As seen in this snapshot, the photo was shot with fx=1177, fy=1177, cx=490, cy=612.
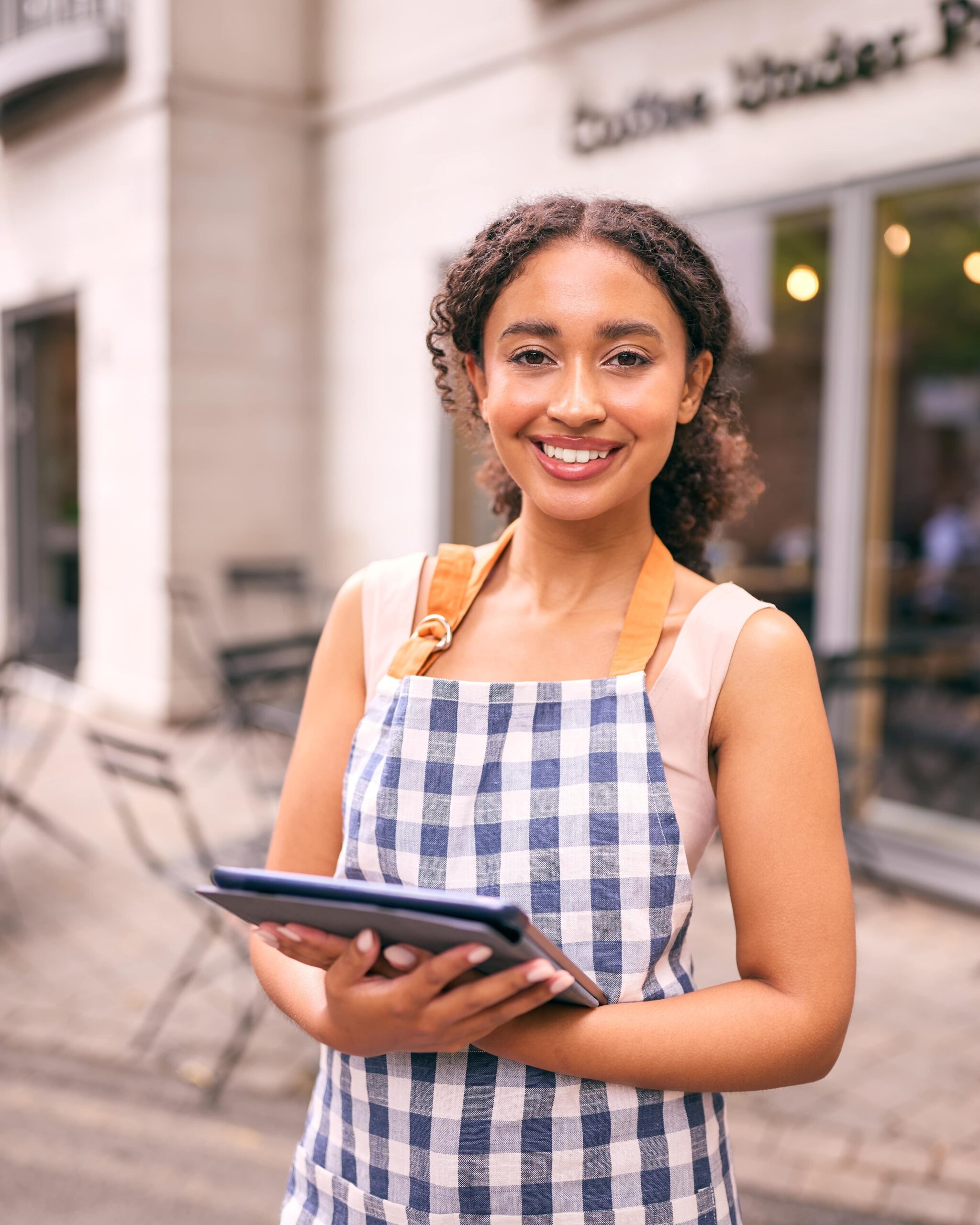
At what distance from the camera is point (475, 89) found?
6711 millimetres

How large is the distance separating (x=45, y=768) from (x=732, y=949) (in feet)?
14.2

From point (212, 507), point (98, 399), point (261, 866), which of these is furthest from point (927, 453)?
point (261, 866)

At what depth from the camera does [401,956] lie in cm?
107

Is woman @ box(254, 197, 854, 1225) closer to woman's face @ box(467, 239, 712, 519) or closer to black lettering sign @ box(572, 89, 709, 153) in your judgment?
woman's face @ box(467, 239, 712, 519)

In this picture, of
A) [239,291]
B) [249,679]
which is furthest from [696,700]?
[239,291]

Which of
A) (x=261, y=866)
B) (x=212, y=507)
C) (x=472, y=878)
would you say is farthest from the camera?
(x=212, y=507)

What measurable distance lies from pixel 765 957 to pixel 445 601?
0.53 meters

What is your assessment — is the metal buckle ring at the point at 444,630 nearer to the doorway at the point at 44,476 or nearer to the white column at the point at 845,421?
the white column at the point at 845,421

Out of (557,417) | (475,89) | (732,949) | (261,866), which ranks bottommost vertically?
(732,949)

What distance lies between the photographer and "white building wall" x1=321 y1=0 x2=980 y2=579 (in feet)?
15.7

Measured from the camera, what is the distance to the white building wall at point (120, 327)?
24.7 ft

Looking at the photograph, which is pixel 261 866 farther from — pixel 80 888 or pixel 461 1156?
pixel 461 1156

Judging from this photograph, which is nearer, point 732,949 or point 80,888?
point 732,949

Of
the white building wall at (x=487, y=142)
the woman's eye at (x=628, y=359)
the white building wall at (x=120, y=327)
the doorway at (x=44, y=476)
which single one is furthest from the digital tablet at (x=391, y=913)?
the doorway at (x=44, y=476)
